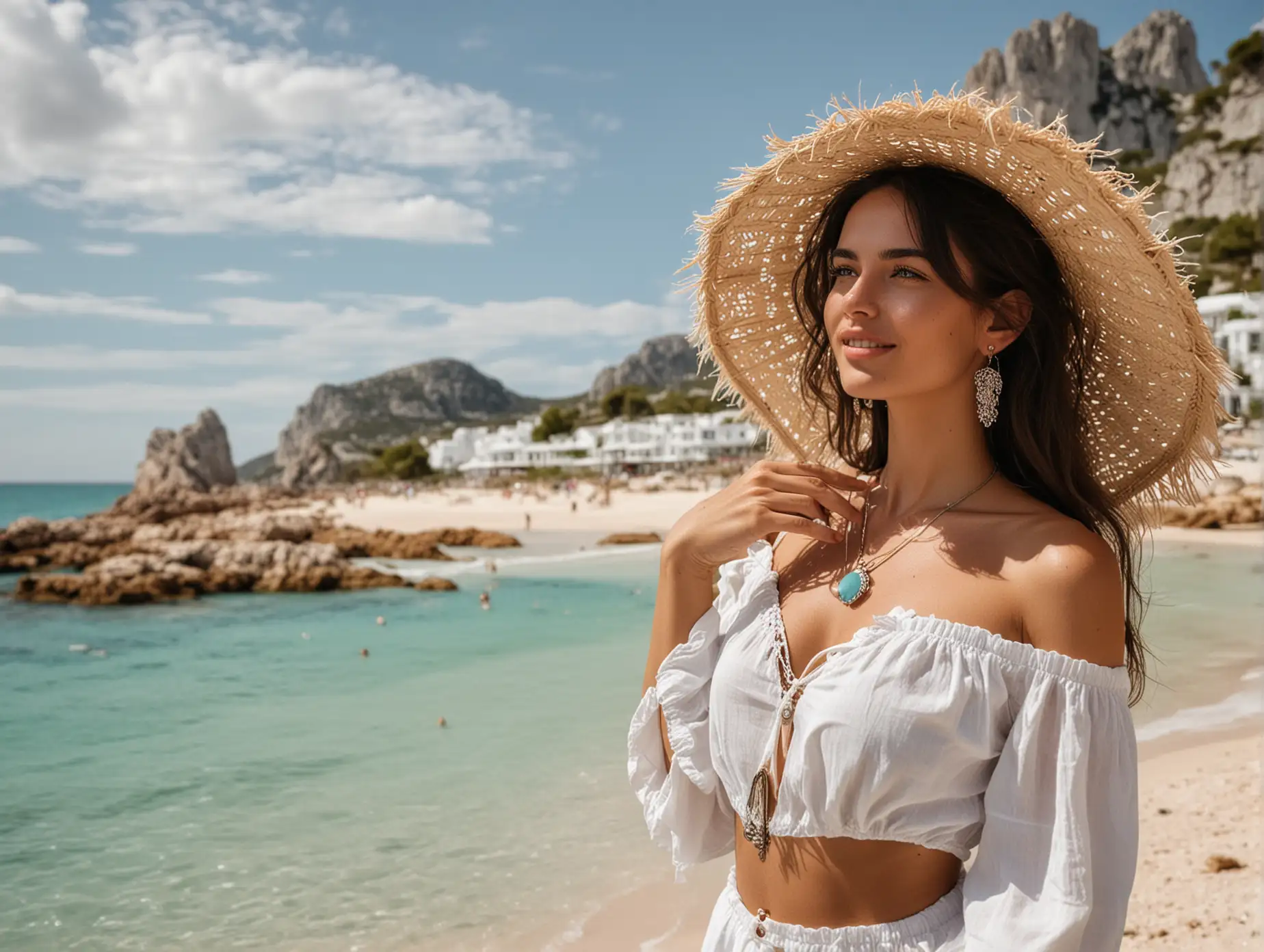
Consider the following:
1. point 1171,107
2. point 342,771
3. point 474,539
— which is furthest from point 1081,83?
point 342,771

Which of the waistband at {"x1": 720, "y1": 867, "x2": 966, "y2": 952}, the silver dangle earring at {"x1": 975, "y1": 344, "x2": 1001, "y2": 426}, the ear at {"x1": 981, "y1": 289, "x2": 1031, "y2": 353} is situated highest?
the ear at {"x1": 981, "y1": 289, "x2": 1031, "y2": 353}

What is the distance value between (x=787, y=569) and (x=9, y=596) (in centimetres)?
2461

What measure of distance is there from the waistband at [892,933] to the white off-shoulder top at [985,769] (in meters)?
0.08

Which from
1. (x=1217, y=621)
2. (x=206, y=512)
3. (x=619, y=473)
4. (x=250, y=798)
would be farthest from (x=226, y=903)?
(x=619, y=473)

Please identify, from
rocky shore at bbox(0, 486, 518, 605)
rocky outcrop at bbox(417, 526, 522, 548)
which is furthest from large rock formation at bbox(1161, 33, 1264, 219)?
rocky shore at bbox(0, 486, 518, 605)

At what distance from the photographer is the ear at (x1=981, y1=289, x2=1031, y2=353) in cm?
155

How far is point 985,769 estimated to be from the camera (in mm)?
1340

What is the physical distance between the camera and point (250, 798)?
24.6 feet

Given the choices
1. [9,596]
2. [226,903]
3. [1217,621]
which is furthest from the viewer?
[9,596]

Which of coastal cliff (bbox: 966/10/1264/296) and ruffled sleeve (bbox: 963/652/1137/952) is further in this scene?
coastal cliff (bbox: 966/10/1264/296)

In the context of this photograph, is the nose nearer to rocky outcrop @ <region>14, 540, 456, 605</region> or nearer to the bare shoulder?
the bare shoulder

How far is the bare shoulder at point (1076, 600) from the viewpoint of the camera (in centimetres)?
127

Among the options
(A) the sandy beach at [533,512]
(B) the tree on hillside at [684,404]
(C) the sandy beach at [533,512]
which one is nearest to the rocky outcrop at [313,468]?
(B) the tree on hillside at [684,404]

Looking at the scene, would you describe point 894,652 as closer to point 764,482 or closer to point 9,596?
point 764,482
